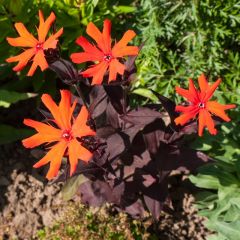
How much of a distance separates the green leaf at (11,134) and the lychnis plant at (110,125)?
653 millimetres

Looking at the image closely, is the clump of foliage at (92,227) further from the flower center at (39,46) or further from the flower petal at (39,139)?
the flower center at (39,46)

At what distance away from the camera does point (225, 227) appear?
199cm

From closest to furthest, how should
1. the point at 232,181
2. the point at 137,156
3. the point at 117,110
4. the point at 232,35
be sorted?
1. the point at 117,110
2. the point at 137,156
3. the point at 232,181
4. the point at 232,35

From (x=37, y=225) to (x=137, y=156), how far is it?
0.88 metres

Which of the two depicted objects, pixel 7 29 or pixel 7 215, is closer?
pixel 7 29

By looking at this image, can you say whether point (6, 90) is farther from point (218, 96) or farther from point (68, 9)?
point (218, 96)

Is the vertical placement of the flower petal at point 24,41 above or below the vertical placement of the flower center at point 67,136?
above

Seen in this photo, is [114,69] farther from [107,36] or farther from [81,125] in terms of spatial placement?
[81,125]

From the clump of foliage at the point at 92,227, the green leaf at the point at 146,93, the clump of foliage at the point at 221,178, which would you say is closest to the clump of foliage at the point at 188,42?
the green leaf at the point at 146,93

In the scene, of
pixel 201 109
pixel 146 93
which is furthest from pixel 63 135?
pixel 146 93

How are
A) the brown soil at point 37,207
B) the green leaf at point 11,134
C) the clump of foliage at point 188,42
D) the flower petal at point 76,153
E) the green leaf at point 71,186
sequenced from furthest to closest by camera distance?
the green leaf at point 11,134
the brown soil at point 37,207
the clump of foliage at point 188,42
the green leaf at point 71,186
the flower petal at point 76,153

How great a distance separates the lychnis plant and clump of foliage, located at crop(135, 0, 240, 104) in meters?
0.50

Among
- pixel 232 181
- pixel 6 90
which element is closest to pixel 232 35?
pixel 232 181

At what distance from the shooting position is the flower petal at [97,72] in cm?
158
